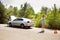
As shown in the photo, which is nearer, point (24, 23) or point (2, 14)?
point (24, 23)

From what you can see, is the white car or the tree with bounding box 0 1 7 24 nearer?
the white car

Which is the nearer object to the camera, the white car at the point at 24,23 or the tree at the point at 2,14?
the white car at the point at 24,23

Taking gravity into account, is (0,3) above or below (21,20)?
above

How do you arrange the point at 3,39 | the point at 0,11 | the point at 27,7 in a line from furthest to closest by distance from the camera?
the point at 27,7 < the point at 0,11 < the point at 3,39

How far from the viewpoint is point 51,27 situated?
74.7ft

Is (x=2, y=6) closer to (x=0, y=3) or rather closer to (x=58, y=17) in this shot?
(x=0, y=3)

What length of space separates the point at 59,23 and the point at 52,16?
1840mm

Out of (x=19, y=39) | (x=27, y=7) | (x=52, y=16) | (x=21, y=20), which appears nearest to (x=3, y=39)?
(x=19, y=39)

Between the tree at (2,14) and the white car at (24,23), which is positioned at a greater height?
the tree at (2,14)

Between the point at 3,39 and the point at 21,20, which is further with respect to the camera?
the point at 21,20

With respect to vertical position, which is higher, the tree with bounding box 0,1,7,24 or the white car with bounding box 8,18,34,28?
the tree with bounding box 0,1,7,24

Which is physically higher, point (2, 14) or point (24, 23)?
point (2, 14)

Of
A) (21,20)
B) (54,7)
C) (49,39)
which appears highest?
(54,7)

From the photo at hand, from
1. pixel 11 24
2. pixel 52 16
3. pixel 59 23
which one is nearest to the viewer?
pixel 59 23
